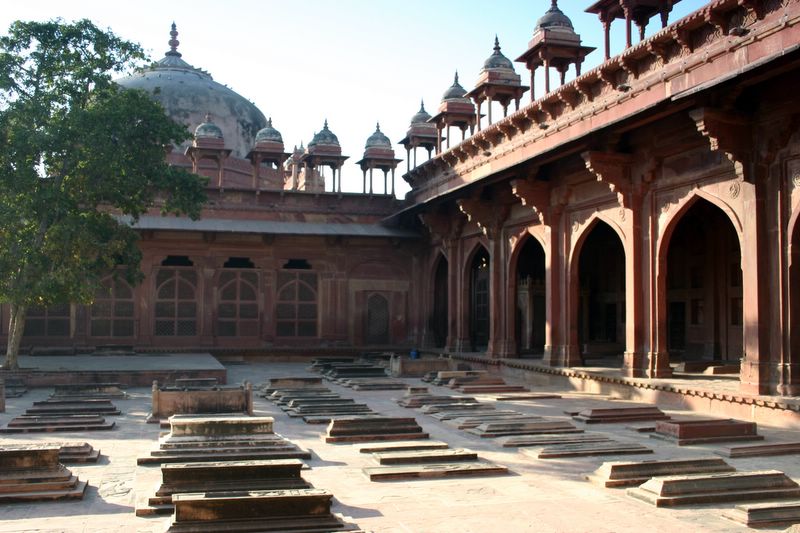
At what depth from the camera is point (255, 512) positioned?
5.20m

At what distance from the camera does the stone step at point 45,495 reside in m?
6.17

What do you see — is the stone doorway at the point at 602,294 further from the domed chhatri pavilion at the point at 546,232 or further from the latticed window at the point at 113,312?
the latticed window at the point at 113,312

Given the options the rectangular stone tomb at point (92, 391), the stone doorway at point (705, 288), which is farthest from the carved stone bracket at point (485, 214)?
the rectangular stone tomb at point (92, 391)

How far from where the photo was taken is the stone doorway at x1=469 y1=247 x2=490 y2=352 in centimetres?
2228

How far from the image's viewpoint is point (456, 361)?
63.7 feet

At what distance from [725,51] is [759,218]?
7.30ft

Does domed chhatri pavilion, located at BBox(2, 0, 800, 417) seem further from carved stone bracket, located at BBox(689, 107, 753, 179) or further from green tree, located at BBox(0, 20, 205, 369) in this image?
green tree, located at BBox(0, 20, 205, 369)

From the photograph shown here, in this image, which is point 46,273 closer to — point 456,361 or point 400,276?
point 456,361

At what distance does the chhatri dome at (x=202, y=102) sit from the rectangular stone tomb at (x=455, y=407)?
19.9 meters

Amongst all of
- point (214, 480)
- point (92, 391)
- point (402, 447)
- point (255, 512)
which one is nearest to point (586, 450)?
point (402, 447)

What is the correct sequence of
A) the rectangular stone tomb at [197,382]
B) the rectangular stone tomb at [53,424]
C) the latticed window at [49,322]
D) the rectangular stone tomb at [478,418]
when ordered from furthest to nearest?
the latticed window at [49,322], the rectangular stone tomb at [197,382], the rectangular stone tomb at [478,418], the rectangular stone tomb at [53,424]

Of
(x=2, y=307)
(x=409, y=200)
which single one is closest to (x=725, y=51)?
(x=409, y=200)

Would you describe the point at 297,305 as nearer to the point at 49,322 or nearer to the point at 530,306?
the point at 49,322

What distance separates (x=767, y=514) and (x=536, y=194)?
10919mm
